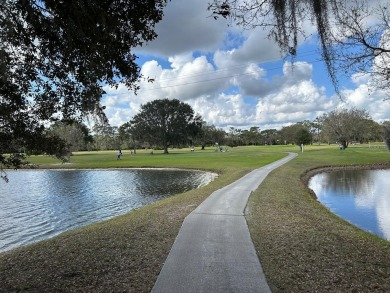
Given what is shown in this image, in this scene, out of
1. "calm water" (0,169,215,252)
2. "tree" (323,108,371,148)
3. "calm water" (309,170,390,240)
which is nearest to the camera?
"calm water" (309,170,390,240)

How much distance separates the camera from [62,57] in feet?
15.7

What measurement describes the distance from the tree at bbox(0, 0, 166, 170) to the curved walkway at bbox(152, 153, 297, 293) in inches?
109

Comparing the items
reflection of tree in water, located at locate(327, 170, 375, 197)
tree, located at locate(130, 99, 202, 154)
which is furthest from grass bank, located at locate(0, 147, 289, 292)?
tree, located at locate(130, 99, 202, 154)

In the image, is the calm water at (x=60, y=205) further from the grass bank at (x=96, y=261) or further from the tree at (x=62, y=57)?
the tree at (x=62, y=57)

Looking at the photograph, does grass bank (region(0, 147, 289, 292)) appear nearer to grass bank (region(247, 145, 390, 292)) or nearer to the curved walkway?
the curved walkway

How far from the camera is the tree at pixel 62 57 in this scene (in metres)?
3.96

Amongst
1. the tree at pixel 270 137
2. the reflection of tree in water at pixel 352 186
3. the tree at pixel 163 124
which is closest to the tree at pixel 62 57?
the reflection of tree in water at pixel 352 186

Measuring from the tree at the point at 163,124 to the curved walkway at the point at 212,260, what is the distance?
66823 millimetres

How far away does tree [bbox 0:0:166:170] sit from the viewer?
3957mm

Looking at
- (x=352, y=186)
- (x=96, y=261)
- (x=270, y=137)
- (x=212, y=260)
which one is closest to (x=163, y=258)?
(x=212, y=260)

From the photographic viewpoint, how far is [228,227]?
820 cm

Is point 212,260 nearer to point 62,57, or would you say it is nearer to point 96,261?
→ point 96,261

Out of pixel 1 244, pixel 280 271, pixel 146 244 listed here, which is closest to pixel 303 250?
pixel 280 271

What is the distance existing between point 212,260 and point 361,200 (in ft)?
42.2
